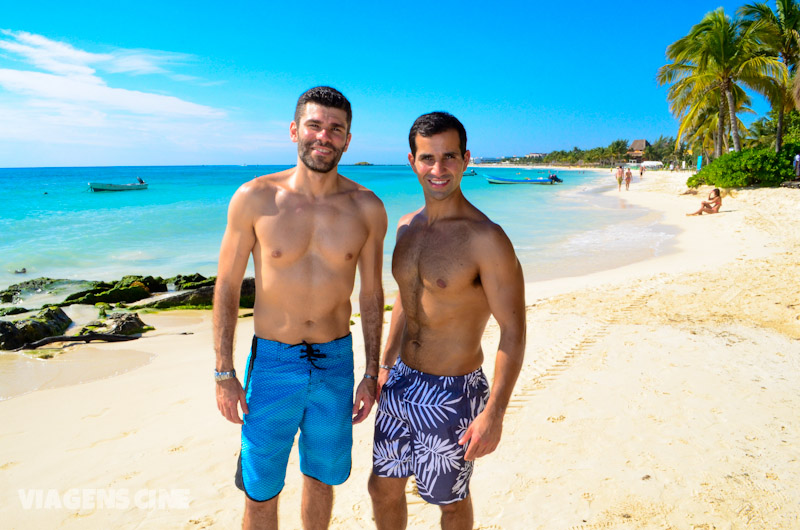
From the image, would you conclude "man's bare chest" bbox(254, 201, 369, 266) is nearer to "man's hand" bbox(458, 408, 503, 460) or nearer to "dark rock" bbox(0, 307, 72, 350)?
"man's hand" bbox(458, 408, 503, 460)

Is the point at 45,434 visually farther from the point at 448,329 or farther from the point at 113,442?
the point at 448,329

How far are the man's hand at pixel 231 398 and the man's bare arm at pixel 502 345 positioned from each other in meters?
1.08

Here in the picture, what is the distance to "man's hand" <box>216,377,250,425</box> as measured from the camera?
2363mm

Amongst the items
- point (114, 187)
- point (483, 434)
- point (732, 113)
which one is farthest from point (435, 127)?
point (114, 187)

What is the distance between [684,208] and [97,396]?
75.8 ft

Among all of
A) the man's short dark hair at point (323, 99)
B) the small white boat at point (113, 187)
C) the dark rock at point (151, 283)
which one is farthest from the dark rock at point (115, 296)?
the small white boat at point (113, 187)

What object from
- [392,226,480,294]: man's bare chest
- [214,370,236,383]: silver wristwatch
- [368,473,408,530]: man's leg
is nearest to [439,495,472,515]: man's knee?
[368,473,408,530]: man's leg

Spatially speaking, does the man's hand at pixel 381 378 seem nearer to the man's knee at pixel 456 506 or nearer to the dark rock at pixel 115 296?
the man's knee at pixel 456 506

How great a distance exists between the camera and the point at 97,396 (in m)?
4.84

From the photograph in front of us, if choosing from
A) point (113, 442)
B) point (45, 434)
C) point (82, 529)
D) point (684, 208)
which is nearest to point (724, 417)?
point (82, 529)

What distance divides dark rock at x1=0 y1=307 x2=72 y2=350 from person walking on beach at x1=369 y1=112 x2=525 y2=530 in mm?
6369

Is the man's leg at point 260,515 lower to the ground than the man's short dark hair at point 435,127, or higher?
lower

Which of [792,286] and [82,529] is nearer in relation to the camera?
[82,529]

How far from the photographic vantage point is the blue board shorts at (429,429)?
2160 mm
